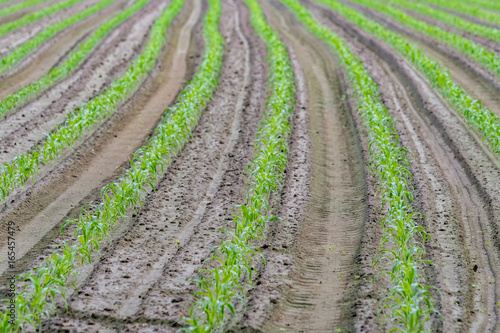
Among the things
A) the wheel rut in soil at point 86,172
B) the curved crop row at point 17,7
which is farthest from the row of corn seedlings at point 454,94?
the curved crop row at point 17,7

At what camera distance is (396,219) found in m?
7.40

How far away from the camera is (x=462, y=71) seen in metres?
17.2

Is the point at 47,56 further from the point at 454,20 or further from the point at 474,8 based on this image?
the point at 474,8

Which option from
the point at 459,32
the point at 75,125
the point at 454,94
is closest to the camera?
the point at 75,125

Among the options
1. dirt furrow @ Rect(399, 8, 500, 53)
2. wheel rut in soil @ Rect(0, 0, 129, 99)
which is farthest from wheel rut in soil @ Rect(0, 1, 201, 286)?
dirt furrow @ Rect(399, 8, 500, 53)

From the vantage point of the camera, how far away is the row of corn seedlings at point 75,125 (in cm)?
911

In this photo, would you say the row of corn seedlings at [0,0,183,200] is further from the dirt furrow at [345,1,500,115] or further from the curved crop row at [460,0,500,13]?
the curved crop row at [460,0,500,13]

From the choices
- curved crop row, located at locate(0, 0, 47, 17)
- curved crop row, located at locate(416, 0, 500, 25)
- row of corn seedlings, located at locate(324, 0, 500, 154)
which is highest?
curved crop row, located at locate(416, 0, 500, 25)

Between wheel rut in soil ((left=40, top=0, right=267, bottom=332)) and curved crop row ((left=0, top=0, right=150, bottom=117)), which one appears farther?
curved crop row ((left=0, top=0, right=150, bottom=117))

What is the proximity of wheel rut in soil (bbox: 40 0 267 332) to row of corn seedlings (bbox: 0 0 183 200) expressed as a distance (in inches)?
84.3

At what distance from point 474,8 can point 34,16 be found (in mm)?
21755

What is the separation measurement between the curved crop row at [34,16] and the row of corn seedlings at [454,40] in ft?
52.8

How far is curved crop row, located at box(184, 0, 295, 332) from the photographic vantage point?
5695 millimetres

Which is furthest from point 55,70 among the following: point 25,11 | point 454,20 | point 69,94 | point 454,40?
point 454,20
